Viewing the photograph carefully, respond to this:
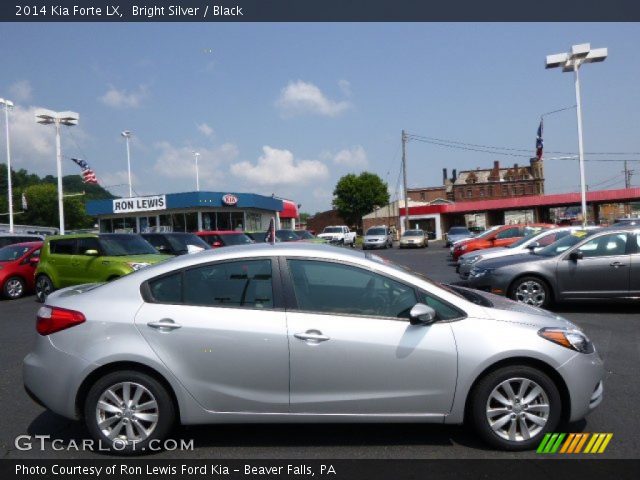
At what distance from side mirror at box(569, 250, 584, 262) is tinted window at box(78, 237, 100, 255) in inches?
388

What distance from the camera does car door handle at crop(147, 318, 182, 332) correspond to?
160 inches

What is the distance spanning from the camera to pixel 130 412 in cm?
407

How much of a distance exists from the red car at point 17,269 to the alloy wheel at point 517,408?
14.2 meters

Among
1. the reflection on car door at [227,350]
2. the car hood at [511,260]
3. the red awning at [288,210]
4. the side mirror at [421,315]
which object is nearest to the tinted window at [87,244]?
the car hood at [511,260]

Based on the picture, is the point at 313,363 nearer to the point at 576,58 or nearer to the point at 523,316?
the point at 523,316

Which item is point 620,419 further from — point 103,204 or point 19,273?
point 103,204

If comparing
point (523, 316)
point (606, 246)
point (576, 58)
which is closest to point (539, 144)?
point (576, 58)

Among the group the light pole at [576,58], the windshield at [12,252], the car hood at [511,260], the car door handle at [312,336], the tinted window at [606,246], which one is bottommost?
the car door handle at [312,336]

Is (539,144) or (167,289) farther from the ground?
(539,144)

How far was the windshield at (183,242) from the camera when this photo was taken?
17297 millimetres

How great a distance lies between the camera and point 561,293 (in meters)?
9.67

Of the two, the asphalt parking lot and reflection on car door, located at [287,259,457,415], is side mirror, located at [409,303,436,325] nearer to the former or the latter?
reflection on car door, located at [287,259,457,415]

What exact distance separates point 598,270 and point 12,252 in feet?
47.5

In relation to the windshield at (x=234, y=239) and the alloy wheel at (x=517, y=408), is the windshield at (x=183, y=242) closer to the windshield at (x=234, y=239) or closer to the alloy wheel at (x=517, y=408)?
the windshield at (x=234, y=239)
